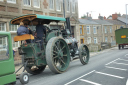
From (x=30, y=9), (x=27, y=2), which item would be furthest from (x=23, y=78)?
(x=27, y=2)

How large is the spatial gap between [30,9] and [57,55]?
30.6 ft

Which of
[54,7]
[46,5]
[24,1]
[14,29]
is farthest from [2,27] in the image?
[54,7]

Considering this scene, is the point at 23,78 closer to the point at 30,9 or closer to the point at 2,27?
the point at 2,27

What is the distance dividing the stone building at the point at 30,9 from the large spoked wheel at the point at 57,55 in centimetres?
693

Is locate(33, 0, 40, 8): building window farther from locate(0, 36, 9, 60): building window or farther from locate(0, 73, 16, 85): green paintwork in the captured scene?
locate(0, 73, 16, 85): green paintwork

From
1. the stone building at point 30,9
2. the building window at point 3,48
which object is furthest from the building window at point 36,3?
the building window at point 3,48

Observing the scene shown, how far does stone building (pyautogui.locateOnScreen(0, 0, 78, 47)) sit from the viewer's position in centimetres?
1370

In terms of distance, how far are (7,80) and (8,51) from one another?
89cm

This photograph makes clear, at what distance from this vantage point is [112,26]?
46.0m

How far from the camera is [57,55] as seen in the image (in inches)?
315

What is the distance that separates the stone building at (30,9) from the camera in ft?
44.9

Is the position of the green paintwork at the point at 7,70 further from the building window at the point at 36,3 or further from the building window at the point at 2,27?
the building window at the point at 36,3

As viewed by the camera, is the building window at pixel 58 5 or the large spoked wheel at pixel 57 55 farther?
the building window at pixel 58 5

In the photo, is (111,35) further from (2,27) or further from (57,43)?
(57,43)
